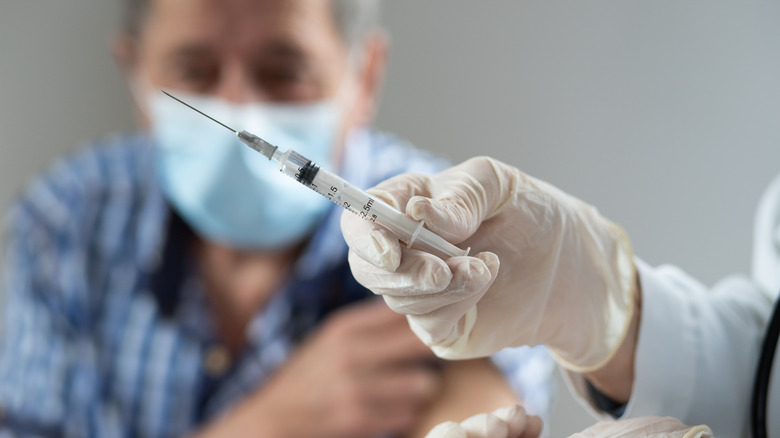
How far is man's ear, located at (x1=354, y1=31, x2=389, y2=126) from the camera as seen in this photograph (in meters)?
1.46

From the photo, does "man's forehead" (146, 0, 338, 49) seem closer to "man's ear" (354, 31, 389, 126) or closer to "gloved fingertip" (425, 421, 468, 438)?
"man's ear" (354, 31, 389, 126)

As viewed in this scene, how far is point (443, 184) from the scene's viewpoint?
54cm

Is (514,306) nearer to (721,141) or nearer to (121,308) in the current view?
(721,141)

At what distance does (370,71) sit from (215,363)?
2.39 feet

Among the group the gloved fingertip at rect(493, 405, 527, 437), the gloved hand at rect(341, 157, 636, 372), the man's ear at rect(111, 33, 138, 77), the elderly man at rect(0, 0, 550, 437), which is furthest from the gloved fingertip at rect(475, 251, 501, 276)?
the man's ear at rect(111, 33, 138, 77)

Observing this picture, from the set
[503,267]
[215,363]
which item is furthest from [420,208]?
[215,363]

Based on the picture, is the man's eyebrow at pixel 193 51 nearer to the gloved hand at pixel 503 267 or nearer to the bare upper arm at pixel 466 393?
the bare upper arm at pixel 466 393

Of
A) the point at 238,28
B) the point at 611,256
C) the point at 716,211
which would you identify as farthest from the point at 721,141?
the point at 238,28

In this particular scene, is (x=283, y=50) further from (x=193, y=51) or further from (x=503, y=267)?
(x=503, y=267)

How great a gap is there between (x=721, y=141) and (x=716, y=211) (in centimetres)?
8

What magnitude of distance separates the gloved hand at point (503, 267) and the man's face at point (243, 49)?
822 millimetres

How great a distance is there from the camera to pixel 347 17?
4.73 ft

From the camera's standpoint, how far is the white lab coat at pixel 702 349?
1.95 feet

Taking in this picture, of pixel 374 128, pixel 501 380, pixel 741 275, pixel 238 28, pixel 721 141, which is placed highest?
pixel 721 141
